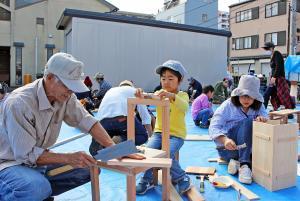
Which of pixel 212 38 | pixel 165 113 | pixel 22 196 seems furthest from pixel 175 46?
pixel 22 196

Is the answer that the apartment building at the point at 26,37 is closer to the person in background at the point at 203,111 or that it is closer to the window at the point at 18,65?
the window at the point at 18,65

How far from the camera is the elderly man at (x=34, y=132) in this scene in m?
1.69

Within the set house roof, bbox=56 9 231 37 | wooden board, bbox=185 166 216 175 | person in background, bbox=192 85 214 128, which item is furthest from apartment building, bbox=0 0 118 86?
wooden board, bbox=185 166 216 175

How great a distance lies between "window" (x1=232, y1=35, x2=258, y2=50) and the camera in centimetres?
2727

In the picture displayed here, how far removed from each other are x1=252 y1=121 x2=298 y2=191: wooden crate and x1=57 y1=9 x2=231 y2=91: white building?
899 cm

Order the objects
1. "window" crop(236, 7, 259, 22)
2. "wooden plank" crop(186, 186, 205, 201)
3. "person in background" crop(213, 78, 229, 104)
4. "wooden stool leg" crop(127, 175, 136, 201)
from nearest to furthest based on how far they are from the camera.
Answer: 1. "wooden stool leg" crop(127, 175, 136, 201)
2. "wooden plank" crop(186, 186, 205, 201)
3. "person in background" crop(213, 78, 229, 104)
4. "window" crop(236, 7, 259, 22)

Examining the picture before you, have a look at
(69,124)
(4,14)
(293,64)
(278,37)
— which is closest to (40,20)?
(4,14)

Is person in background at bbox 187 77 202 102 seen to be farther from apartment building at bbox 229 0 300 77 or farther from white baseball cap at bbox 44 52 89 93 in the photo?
apartment building at bbox 229 0 300 77

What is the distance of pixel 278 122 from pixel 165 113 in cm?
100

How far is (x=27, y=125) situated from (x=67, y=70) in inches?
13.5

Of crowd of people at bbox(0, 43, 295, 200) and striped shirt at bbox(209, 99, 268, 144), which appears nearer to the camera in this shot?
crowd of people at bbox(0, 43, 295, 200)

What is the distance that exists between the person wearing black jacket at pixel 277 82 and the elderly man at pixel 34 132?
15.8ft

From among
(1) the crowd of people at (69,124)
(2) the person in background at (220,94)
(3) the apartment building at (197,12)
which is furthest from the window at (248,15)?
(1) the crowd of people at (69,124)

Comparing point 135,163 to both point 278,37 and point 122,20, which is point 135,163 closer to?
point 122,20
